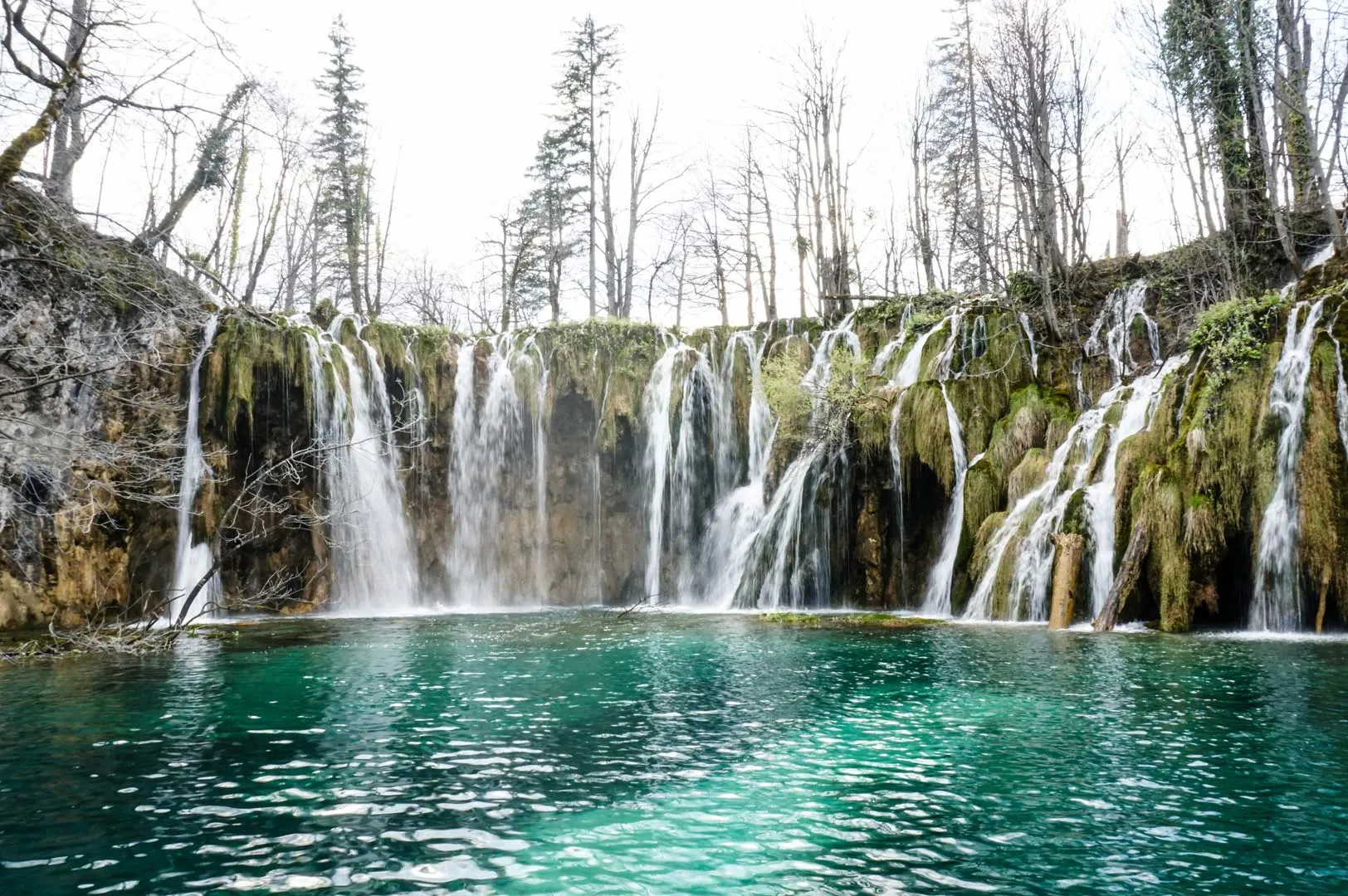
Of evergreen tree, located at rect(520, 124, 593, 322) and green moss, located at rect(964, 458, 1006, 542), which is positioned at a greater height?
evergreen tree, located at rect(520, 124, 593, 322)

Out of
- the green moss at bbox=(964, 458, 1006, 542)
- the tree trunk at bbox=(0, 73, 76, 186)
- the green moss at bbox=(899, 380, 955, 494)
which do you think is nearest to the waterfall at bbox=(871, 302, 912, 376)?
the green moss at bbox=(899, 380, 955, 494)

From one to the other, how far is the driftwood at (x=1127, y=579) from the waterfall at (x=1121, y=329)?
605cm

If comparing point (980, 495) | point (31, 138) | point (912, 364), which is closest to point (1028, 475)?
point (980, 495)

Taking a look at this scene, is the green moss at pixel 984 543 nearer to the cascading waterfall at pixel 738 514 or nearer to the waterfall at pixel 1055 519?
the waterfall at pixel 1055 519

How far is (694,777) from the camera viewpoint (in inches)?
197

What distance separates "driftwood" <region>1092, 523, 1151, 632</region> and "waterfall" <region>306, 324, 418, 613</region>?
14.7 metres

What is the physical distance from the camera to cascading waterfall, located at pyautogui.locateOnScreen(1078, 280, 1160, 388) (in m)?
17.1

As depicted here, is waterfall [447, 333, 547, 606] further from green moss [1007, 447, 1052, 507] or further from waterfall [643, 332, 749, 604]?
green moss [1007, 447, 1052, 507]

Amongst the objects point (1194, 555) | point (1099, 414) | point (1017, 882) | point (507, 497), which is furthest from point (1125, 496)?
point (507, 497)

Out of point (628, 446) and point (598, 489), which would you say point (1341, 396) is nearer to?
point (628, 446)

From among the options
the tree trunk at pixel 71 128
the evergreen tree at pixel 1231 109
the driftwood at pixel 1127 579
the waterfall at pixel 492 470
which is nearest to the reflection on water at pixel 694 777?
the driftwood at pixel 1127 579

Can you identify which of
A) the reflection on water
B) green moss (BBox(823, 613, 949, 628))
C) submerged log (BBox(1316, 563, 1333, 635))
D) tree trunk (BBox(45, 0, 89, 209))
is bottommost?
green moss (BBox(823, 613, 949, 628))

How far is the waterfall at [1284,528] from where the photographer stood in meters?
10.5

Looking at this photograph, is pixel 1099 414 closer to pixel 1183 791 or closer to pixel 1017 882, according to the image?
pixel 1183 791
